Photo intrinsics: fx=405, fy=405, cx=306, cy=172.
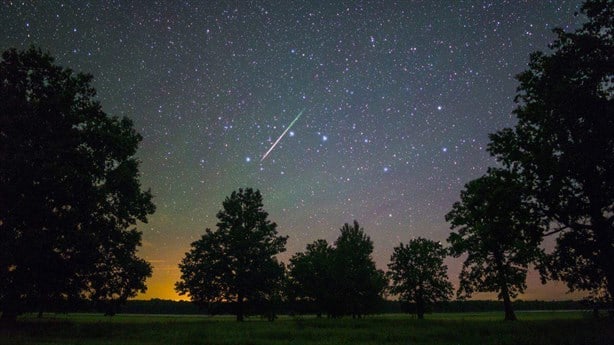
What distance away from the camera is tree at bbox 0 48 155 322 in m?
23.6

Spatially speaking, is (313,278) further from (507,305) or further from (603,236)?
(603,236)

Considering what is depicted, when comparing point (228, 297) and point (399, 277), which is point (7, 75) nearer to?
point (228, 297)

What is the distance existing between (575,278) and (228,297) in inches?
1424

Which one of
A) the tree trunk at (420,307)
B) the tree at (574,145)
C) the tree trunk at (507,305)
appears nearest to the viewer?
the tree at (574,145)

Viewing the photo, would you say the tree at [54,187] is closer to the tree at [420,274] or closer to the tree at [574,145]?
the tree at [574,145]

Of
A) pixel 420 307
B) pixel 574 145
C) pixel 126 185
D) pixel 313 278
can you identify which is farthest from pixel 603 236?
pixel 420 307

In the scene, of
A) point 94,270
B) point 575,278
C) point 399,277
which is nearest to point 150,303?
point 399,277

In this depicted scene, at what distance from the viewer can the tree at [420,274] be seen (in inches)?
2687

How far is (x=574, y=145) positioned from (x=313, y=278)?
49.3 meters

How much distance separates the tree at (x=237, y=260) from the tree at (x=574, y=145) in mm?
33239

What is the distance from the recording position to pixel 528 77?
22.6 m

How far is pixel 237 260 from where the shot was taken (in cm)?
4956

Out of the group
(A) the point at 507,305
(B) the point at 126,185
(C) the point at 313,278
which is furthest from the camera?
(C) the point at 313,278

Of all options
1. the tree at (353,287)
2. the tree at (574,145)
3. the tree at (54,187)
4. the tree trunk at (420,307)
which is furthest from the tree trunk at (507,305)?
the tree at (54,187)
